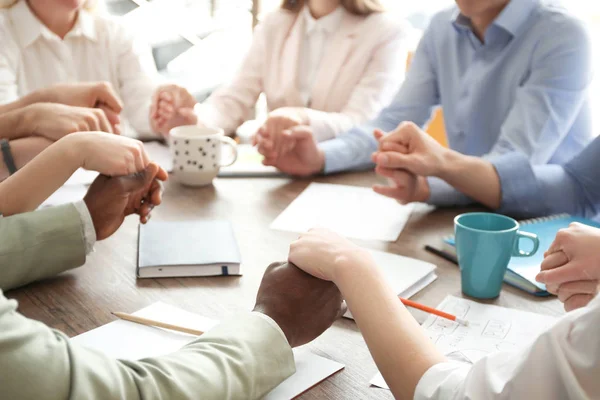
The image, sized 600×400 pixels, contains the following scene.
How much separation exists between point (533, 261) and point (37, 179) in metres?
0.81

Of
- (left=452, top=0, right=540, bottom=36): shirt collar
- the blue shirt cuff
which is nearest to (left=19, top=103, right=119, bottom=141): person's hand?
the blue shirt cuff

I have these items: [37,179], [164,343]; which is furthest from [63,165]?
[164,343]

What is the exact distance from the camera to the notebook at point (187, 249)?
989mm

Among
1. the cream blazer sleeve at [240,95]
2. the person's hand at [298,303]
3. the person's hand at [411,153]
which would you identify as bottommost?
the cream blazer sleeve at [240,95]

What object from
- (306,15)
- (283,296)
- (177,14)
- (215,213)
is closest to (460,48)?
(306,15)

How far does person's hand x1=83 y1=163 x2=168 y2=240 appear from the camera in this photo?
1072 mm

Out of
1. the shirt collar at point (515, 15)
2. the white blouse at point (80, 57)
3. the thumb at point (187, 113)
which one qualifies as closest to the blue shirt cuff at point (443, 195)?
the shirt collar at point (515, 15)

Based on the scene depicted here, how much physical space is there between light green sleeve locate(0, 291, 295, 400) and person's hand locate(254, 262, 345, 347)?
4 cm

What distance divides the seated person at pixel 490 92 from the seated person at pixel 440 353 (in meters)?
0.54

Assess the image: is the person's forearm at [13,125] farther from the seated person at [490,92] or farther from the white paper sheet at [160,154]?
→ the seated person at [490,92]

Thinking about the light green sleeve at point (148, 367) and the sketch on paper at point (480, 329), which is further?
the sketch on paper at point (480, 329)

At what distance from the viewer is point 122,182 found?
110cm

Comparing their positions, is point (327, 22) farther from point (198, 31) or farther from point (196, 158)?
point (198, 31)

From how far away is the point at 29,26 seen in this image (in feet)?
6.26
